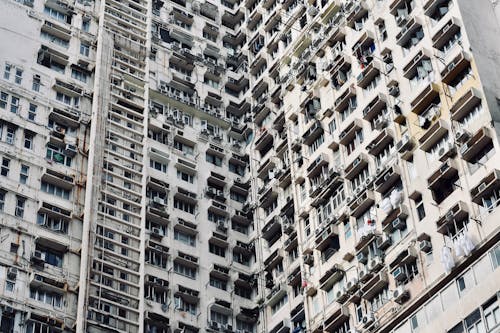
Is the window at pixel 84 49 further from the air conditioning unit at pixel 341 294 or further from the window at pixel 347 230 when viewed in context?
the air conditioning unit at pixel 341 294

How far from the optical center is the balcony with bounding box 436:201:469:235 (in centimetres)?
3481

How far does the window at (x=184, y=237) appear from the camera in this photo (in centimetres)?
4625

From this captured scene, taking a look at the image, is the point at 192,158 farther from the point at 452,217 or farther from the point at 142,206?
the point at 452,217

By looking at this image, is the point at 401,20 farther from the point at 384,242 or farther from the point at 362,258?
the point at 362,258

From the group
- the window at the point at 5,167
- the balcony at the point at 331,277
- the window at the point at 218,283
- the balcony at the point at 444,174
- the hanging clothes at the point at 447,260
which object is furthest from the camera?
the window at the point at 218,283

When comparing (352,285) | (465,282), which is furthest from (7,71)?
(465,282)

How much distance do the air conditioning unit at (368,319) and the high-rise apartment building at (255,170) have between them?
7 cm

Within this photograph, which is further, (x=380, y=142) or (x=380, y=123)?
(x=380, y=123)

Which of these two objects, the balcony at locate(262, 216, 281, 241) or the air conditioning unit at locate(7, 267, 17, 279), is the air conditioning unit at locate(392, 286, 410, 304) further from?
the air conditioning unit at locate(7, 267, 17, 279)

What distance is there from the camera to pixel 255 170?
50.4 m

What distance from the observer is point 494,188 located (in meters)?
34.3

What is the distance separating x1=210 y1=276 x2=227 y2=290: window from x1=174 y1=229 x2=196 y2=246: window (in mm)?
1901

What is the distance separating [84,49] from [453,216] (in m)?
23.0

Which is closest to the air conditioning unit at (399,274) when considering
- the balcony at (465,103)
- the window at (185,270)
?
the balcony at (465,103)
